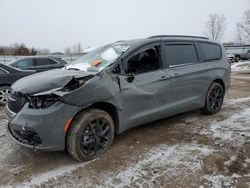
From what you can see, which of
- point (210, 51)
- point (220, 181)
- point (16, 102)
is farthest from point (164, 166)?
point (210, 51)

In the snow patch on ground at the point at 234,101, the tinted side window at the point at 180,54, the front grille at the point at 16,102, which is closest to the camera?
the front grille at the point at 16,102

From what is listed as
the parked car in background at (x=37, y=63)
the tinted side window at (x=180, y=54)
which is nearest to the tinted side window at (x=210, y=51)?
the tinted side window at (x=180, y=54)

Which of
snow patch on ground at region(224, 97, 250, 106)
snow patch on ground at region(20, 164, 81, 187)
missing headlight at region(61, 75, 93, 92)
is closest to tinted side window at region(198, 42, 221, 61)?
snow patch on ground at region(224, 97, 250, 106)

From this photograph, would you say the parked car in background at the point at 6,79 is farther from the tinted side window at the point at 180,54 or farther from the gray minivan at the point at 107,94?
the tinted side window at the point at 180,54

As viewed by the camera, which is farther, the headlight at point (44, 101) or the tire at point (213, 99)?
the tire at point (213, 99)

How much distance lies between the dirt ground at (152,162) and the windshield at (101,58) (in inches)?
50.7

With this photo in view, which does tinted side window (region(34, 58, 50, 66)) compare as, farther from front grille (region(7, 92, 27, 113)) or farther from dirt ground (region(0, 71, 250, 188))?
front grille (region(7, 92, 27, 113))

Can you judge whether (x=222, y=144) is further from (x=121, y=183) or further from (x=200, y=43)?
(x=200, y=43)

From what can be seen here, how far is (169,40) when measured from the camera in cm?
417

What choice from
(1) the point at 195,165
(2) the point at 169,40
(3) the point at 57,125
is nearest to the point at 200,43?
(2) the point at 169,40

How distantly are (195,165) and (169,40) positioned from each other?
88.6 inches

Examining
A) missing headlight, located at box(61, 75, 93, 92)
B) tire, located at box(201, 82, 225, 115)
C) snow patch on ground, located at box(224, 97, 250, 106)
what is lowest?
snow patch on ground, located at box(224, 97, 250, 106)

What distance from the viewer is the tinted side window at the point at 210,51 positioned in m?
4.82

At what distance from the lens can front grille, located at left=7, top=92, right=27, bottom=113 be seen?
302 centimetres
